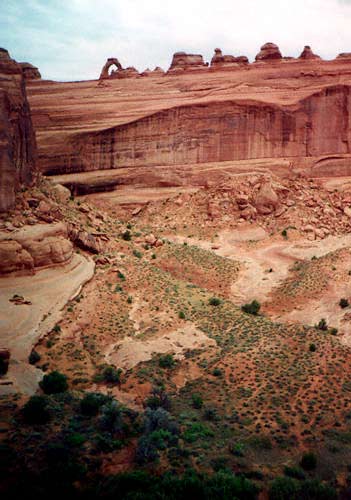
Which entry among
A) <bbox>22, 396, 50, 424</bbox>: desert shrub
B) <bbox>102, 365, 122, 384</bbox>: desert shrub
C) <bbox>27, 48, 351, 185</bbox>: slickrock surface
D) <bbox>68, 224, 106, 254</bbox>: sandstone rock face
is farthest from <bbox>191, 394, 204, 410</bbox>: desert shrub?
<bbox>27, 48, 351, 185</bbox>: slickrock surface

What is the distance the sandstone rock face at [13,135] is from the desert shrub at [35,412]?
40.2 ft

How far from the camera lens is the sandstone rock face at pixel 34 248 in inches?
984

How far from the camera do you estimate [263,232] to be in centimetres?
4416

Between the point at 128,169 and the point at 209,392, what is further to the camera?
the point at 128,169

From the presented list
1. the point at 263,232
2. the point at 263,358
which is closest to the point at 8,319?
the point at 263,358

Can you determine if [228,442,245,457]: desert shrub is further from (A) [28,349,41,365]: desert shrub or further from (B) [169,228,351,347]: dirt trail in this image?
(B) [169,228,351,347]: dirt trail

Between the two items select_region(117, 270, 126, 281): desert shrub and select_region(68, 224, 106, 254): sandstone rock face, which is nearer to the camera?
select_region(117, 270, 126, 281): desert shrub

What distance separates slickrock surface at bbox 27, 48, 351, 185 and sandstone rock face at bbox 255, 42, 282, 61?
3.27m

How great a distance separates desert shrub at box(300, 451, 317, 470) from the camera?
683 inches

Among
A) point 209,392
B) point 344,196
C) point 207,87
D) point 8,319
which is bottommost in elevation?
point 209,392

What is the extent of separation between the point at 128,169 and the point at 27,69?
54.2ft

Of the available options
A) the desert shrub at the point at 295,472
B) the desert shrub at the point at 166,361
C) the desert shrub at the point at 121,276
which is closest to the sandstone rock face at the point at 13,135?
the desert shrub at the point at 121,276

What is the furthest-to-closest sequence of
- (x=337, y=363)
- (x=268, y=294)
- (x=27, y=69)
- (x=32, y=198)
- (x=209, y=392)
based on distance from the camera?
1. (x=27, y=69)
2. (x=268, y=294)
3. (x=32, y=198)
4. (x=337, y=363)
5. (x=209, y=392)

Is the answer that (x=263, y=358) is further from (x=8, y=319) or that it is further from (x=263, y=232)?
(x=263, y=232)
